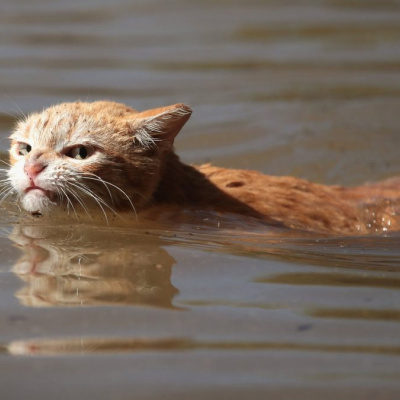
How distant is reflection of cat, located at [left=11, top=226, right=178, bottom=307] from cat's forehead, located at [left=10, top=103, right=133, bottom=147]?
0.49m

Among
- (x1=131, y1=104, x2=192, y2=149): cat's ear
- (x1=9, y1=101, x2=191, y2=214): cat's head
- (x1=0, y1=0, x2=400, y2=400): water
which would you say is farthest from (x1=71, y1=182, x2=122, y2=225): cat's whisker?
(x1=131, y1=104, x2=192, y2=149): cat's ear

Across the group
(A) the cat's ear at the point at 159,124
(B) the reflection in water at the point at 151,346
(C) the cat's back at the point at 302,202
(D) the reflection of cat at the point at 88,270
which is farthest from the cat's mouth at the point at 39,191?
(B) the reflection in water at the point at 151,346

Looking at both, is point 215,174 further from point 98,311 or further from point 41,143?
point 98,311

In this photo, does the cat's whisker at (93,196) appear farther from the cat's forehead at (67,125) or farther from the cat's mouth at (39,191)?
the cat's forehead at (67,125)

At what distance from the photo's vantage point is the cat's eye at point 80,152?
17.0 ft

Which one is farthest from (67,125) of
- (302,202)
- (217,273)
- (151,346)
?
(151,346)

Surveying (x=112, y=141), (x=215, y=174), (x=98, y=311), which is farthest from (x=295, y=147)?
(x=98, y=311)

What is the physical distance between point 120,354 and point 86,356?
12cm

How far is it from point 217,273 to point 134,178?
1019mm

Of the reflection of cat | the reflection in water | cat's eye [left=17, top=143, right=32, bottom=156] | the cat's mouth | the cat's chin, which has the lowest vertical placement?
the reflection in water

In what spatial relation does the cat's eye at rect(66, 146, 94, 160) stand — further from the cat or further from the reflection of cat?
the reflection of cat

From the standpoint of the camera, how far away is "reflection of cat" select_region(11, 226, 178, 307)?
4.11 m

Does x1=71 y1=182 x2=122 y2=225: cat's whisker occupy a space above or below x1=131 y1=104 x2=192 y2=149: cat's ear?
below

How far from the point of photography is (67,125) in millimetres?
5207
